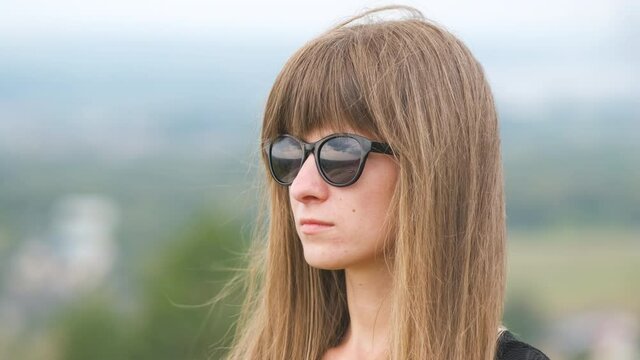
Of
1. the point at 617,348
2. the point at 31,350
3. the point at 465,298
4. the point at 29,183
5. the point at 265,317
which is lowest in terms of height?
the point at 29,183

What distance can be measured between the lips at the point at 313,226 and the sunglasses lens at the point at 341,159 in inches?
5.7

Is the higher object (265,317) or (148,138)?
(265,317)

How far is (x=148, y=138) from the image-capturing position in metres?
77.1

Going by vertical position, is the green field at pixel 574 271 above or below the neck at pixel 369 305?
below

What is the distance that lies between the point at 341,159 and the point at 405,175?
0.20 meters

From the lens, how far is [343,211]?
327 centimetres

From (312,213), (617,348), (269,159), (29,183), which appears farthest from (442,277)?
(29,183)

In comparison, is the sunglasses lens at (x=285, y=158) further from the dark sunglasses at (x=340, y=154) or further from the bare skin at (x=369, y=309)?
the bare skin at (x=369, y=309)

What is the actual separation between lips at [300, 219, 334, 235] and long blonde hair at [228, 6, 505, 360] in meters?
0.22

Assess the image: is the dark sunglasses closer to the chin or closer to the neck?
the chin

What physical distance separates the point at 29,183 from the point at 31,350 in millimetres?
39719

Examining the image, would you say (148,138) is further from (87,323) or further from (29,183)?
(87,323)

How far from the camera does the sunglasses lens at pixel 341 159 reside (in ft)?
10.5

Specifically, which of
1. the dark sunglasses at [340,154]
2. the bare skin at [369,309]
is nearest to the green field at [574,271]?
the bare skin at [369,309]
